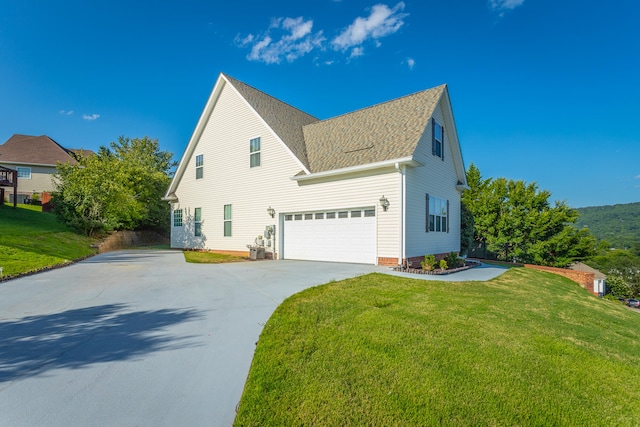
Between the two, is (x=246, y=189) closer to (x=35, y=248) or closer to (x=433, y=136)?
(x=35, y=248)

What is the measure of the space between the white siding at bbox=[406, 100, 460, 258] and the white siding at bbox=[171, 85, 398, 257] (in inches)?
34.3

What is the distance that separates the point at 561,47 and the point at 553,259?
13765mm

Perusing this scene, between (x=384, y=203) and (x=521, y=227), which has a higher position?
(x=384, y=203)

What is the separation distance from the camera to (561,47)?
15742 millimetres

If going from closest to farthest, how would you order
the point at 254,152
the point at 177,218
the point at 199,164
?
the point at 254,152, the point at 199,164, the point at 177,218

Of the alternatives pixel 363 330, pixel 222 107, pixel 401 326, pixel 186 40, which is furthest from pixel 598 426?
pixel 186 40

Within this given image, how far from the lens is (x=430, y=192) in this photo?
12.7m

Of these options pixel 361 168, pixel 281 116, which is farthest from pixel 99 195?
pixel 361 168

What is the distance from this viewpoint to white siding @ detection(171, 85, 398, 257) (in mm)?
11250

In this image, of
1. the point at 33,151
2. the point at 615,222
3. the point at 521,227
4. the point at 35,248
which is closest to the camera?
the point at 35,248

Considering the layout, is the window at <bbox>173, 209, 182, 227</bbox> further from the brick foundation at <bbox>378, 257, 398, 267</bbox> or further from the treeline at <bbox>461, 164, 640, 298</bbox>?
the treeline at <bbox>461, 164, 640, 298</bbox>

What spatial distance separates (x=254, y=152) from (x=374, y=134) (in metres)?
6.01

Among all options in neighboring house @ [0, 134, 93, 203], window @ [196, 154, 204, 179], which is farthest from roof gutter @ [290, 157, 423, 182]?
neighboring house @ [0, 134, 93, 203]

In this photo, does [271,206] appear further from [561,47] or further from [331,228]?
[561,47]
